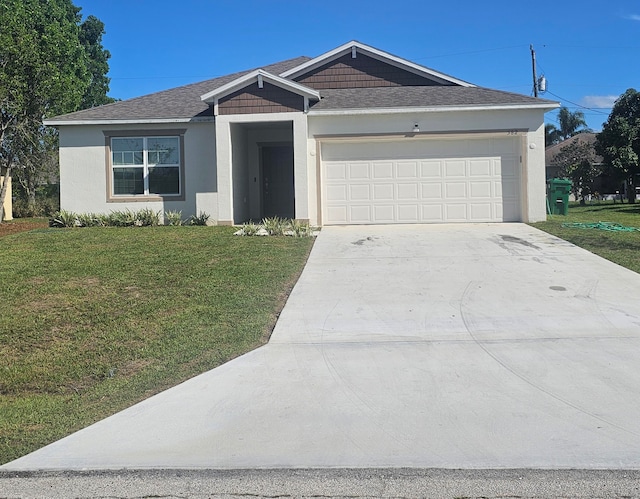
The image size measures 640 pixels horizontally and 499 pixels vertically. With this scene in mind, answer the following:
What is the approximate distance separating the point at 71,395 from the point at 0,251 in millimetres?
8028

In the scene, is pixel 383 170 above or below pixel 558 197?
above

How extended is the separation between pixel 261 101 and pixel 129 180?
15.7 ft

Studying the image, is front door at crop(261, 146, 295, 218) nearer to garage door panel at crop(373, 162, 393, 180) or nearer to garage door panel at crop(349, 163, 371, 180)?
garage door panel at crop(349, 163, 371, 180)

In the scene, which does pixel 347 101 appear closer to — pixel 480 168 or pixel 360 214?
pixel 360 214

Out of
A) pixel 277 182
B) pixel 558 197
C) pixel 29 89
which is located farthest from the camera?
pixel 29 89

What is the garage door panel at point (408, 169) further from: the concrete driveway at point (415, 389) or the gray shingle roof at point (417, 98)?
the concrete driveway at point (415, 389)

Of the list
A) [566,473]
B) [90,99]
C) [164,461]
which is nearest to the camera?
[566,473]

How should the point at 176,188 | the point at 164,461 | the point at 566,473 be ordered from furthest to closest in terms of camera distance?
the point at 176,188
the point at 164,461
the point at 566,473

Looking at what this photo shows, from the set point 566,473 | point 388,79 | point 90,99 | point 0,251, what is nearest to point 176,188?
point 0,251

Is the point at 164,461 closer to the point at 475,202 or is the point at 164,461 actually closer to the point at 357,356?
the point at 357,356

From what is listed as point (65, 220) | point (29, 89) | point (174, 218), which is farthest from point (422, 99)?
point (29, 89)

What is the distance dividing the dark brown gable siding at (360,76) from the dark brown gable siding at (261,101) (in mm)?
3098

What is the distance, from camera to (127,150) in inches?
712

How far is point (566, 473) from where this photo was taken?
4.18 m
